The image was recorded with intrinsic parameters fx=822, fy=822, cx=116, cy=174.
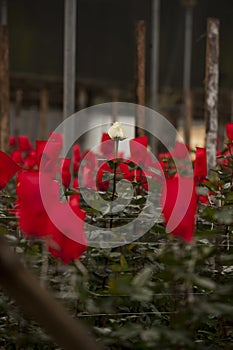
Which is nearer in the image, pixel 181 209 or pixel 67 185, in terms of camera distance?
pixel 181 209

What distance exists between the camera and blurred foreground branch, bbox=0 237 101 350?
0.80 meters

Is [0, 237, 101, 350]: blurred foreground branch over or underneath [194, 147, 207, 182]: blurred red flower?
over

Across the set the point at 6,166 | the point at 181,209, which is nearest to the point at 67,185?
the point at 6,166

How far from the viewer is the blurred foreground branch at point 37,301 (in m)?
0.80

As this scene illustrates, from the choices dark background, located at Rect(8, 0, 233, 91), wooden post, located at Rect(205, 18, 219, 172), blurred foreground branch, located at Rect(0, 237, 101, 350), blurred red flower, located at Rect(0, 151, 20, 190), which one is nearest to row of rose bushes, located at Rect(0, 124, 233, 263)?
blurred red flower, located at Rect(0, 151, 20, 190)

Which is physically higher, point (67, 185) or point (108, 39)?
point (108, 39)

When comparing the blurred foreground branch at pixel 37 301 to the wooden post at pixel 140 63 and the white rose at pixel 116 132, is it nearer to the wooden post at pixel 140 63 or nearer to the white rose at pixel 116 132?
the white rose at pixel 116 132

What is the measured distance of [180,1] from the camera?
972cm

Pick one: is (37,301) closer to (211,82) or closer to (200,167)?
Result: (200,167)

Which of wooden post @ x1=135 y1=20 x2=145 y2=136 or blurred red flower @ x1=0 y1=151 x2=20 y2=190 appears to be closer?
blurred red flower @ x1=0 y1=151 x2=20 y2=190

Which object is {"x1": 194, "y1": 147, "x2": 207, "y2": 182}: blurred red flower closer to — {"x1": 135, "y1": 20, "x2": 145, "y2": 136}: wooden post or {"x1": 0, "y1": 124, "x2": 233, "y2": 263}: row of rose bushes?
{"x1": 0, "y1": 124, "x2": 233, "y2": 263}: row of rose bushes

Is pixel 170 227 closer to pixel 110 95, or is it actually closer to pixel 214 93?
pixel 214 93

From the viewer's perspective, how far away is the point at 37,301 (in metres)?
0.81

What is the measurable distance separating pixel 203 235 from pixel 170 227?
76 millimetres
